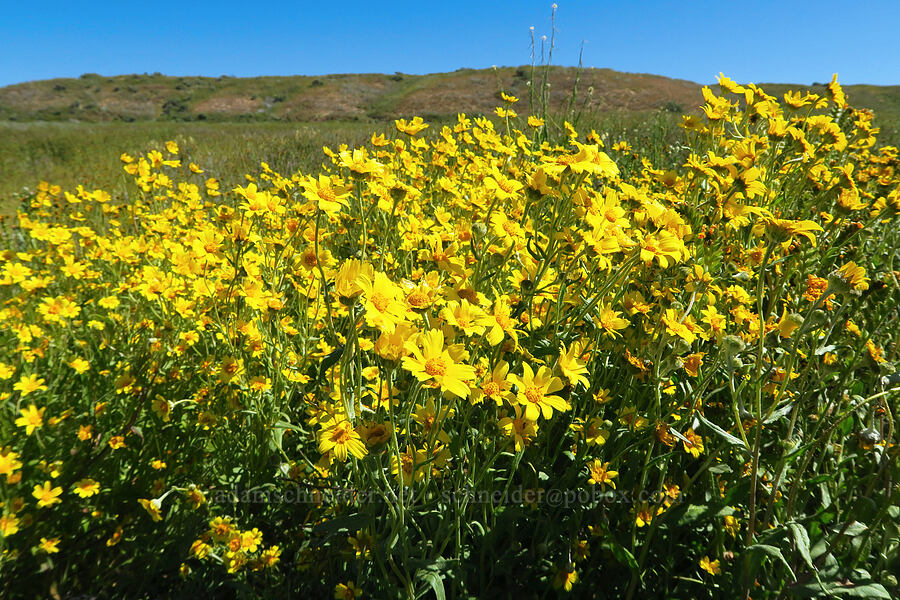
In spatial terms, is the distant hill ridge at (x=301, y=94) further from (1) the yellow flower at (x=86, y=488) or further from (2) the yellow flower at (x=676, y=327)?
(1) the yellow flower at (x=86, y=488)

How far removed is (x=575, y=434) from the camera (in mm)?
1622

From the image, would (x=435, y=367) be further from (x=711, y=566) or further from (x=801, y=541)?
(x=711, y=566)

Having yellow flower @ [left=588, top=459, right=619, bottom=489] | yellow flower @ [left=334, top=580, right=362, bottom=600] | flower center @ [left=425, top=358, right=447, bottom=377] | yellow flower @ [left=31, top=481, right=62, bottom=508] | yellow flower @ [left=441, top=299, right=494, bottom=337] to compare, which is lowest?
yellow flower @ [left=334, top=580, right=362, bottom=600]

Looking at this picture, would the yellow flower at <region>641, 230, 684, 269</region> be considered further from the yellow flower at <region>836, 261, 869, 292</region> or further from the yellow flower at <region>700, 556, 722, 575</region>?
the yellow flower at <region>700, 556, 722, 575</region>

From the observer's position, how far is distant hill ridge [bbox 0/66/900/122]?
39625mm

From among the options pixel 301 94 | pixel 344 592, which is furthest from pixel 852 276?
pixel 301 94

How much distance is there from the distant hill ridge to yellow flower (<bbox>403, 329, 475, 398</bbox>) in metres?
37.3

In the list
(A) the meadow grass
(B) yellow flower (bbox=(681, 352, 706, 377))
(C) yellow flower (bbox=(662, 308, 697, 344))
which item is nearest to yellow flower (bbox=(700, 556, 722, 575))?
(A) the meadow grass

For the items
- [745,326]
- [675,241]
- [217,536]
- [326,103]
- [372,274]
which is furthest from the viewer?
[326,103]

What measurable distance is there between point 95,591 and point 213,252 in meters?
1.21

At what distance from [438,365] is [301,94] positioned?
58.3 metres

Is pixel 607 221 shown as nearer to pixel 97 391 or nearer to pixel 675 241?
pixel 675 241

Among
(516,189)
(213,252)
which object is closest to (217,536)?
(213,252)

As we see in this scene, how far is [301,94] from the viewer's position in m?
51.9
